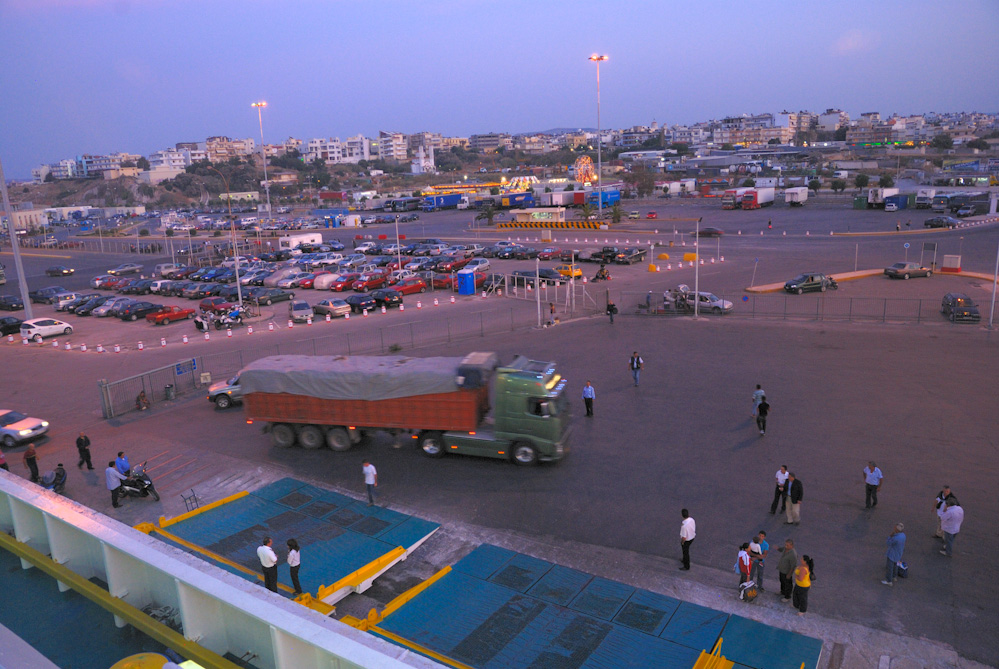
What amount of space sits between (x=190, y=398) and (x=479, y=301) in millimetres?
17749

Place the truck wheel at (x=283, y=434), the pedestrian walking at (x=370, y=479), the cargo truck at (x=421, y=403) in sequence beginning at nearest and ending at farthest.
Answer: the pedestrian walking at (x=370, y=479), the cargo truck at (x=421, y=403), the truck wheel at (x=283, y=434)

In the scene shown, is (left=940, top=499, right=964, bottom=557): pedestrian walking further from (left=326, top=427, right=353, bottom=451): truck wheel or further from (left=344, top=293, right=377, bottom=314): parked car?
(left=344, top=293, right=377, bottom=314): parked car

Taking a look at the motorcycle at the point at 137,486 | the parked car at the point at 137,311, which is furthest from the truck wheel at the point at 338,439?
the parked car at the point at 137,311

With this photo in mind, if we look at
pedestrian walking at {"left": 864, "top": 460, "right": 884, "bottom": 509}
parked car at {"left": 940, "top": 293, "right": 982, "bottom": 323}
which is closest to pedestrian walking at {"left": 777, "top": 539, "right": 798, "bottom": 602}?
→ pedestrian walking at {"left": 864, "top": 460, "right": 884, "bottom": 509}

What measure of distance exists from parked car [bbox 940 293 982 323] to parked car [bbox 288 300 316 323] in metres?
30.2

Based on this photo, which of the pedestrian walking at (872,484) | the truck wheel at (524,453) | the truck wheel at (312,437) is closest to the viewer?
the pedestrian walking at (872,484)

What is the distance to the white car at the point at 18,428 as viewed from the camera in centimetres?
1928

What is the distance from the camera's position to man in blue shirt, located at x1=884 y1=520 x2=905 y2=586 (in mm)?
10578

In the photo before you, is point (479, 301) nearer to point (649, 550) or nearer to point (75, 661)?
point (649, 550)

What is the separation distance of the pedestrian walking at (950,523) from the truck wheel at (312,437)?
14.2 meters

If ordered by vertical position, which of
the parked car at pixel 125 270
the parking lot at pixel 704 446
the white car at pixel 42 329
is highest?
the parked car at pixel 125 270

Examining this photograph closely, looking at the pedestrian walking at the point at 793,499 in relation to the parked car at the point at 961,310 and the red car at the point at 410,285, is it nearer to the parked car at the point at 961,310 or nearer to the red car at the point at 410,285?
the parked car at the point at 961,310

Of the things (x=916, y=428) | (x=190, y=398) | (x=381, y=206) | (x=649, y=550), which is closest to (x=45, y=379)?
(x=190, y=398)

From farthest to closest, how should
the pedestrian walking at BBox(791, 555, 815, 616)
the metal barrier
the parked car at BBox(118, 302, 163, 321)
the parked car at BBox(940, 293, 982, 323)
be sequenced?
the parked car at BBox(118, 302, 163, 321) → the parked car at BBox(940, 293, 982, 323) → the metal barrier → the pedestrian walking at BBox(791, 555, 815, 616)
